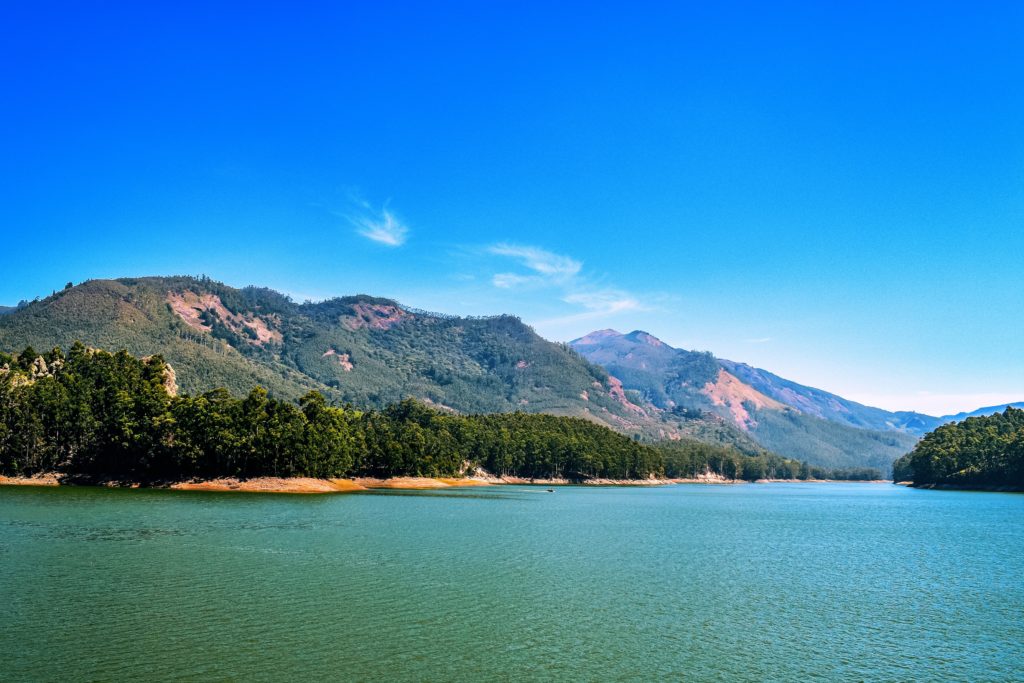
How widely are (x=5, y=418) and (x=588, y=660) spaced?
13072 cm

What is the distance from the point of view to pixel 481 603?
41594 mm

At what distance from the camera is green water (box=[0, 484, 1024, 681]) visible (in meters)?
30.0

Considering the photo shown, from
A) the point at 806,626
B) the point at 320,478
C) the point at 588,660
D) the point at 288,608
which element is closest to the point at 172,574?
the point at 288,608

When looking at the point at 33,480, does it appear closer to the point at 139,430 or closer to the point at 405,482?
the point at 139,430

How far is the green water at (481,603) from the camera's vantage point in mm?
30031

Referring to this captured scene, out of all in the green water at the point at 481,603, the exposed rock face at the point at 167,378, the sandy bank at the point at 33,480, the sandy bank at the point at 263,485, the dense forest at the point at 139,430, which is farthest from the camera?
the exposed rock face at the point at 167,378

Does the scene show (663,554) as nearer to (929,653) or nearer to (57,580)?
(929,653)

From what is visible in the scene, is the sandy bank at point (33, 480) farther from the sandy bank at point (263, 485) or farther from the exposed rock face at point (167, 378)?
the exposed rock face at point (167, 378)

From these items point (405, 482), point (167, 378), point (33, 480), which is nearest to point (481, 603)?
point (33, 480)

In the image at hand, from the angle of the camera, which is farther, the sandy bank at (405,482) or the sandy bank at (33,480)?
the sandy bank at (405,482)

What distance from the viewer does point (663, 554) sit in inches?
2542

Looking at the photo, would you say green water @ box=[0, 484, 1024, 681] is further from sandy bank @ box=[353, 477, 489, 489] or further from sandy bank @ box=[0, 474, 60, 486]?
sandy bank @ box=[353, 477, 489, 489]

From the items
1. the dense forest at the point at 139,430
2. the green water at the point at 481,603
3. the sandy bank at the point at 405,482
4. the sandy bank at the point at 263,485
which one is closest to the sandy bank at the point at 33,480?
the dense forest at the point at 139,430

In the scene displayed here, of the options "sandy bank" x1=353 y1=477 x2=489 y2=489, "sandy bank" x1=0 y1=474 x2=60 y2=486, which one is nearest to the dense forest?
"sandy bank" x1=0 y1=474 x2=60 y2=486
